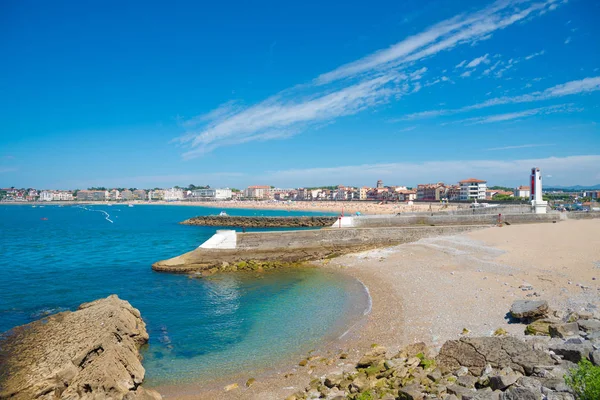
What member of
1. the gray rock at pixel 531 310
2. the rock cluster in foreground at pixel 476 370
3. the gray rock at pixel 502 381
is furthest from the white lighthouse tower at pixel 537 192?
the gray rock at pixel 502 381

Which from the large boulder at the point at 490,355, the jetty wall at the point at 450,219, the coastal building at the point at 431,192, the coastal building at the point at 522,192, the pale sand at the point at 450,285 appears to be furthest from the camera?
the coastal building at the point at 431,192

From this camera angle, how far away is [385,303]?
14141mm

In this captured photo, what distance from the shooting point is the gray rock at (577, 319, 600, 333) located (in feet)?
26.9

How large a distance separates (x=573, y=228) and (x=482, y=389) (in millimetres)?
27223

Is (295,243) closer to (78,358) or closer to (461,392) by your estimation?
(78,358)

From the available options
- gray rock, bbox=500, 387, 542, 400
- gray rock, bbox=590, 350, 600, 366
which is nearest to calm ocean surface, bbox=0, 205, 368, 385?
gray rock, bbox=500, 387, 542, 400

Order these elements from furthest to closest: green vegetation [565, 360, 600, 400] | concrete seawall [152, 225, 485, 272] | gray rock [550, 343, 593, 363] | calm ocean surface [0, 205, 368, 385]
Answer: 1. concrete seawall [152, 225, 485, 272]
2. calm ocean surface [0, 205, 368, 385]
3. gray rock [550, 343, 593, 363]
4. green vegetation [565, 360, 600, 400]

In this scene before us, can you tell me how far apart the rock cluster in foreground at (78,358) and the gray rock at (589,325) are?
9.76 m

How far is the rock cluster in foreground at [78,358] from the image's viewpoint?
7.67 meters

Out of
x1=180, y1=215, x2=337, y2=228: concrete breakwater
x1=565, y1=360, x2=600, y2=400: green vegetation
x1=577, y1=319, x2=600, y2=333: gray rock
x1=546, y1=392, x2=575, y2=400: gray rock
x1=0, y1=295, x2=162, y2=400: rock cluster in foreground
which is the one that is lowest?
x1=180, y1=215, x2=337, y2=228: concrete breakwater

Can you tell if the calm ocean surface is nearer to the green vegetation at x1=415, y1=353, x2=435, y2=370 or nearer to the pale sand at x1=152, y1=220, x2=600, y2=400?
the pale sand at x1=152, y1=220, x2=600, y2=400

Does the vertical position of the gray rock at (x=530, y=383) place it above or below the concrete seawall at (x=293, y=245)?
above

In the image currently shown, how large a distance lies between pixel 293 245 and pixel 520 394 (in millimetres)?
20645

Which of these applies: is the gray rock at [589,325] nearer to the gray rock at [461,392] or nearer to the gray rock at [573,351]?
the gray rock at [573,351]
